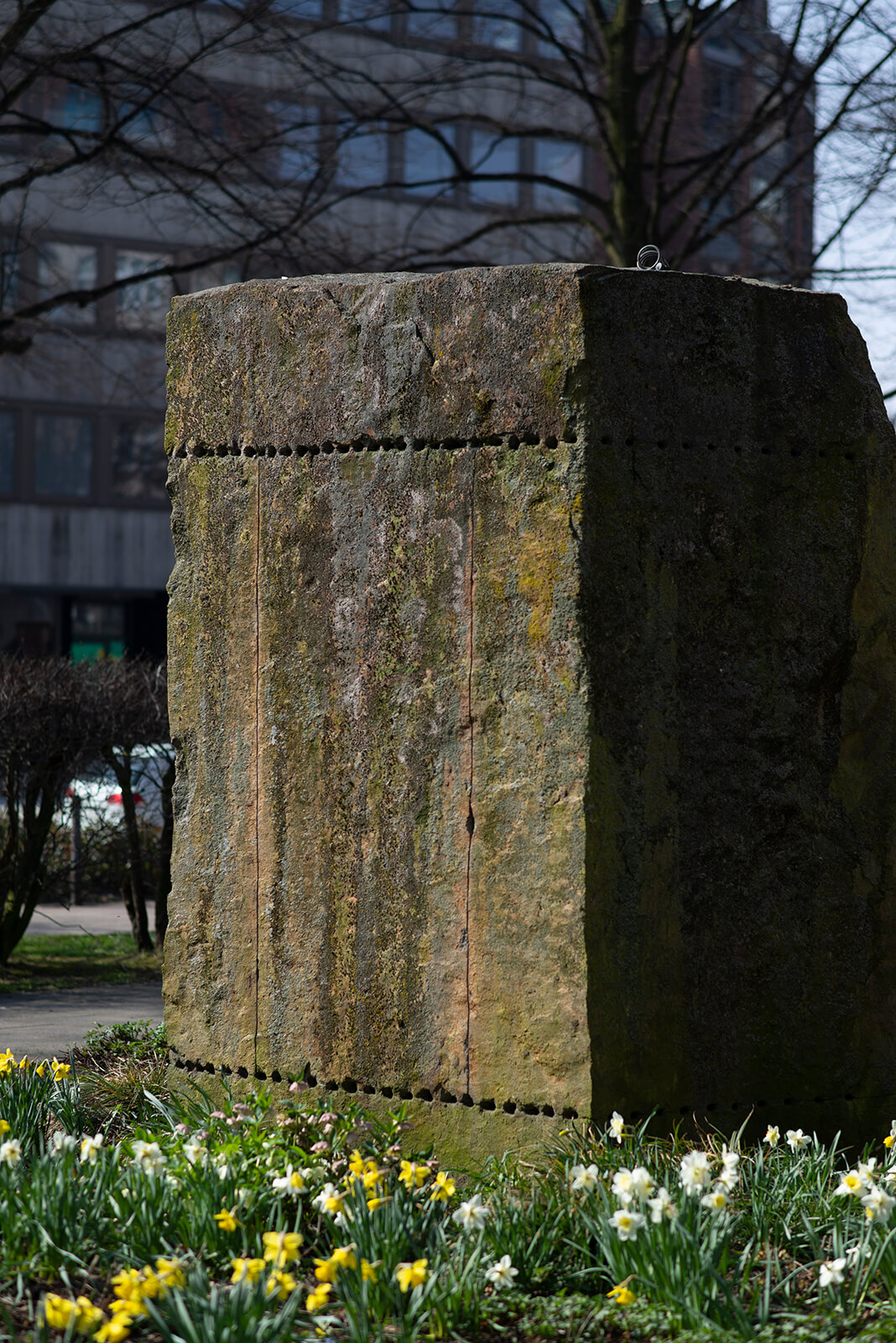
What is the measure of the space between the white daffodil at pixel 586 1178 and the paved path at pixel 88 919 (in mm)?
7663

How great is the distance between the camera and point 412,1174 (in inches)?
138

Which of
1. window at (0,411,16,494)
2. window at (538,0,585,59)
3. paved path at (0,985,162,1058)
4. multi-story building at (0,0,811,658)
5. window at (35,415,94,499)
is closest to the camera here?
paved path at (0,985,162,1058)

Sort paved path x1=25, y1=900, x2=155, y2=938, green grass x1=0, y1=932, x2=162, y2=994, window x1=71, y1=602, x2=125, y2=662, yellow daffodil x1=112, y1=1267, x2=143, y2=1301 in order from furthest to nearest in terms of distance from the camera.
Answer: window x1=71, y1=602, x2=125, y2=662 → paved path x1=25, y1=900, x2=155, y2=938 → green grass x1=0, y1=932, x2=162, y2=994 → yellow daffodil x1=112, y1=1267, x2=143, y2=1301

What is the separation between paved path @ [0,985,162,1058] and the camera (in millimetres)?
6312

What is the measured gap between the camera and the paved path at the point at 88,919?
11141mm

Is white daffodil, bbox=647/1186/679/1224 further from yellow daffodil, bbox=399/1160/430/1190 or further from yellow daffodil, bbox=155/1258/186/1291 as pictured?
yellow daffodil, bbox=155/1258/186/1291

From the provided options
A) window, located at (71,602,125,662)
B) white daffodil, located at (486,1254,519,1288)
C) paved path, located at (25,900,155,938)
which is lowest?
paved path, located at (25,900,155,938)

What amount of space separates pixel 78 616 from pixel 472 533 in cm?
2430

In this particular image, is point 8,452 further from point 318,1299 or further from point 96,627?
point 318,1299

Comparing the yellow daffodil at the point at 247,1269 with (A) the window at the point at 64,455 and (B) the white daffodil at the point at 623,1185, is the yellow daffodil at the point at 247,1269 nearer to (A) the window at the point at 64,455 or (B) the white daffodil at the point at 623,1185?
(B) the white daffodil at the point at 623,1185

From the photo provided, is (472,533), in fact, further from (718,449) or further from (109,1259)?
(109,1259)

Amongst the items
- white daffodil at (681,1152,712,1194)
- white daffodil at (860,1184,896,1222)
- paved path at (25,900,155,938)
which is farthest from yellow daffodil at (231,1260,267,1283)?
paved path at (25,900,155,938)

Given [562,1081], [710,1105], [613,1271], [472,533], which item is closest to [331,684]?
[472,533]

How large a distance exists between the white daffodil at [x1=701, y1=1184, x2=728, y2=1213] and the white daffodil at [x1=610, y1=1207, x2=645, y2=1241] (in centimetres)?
14
